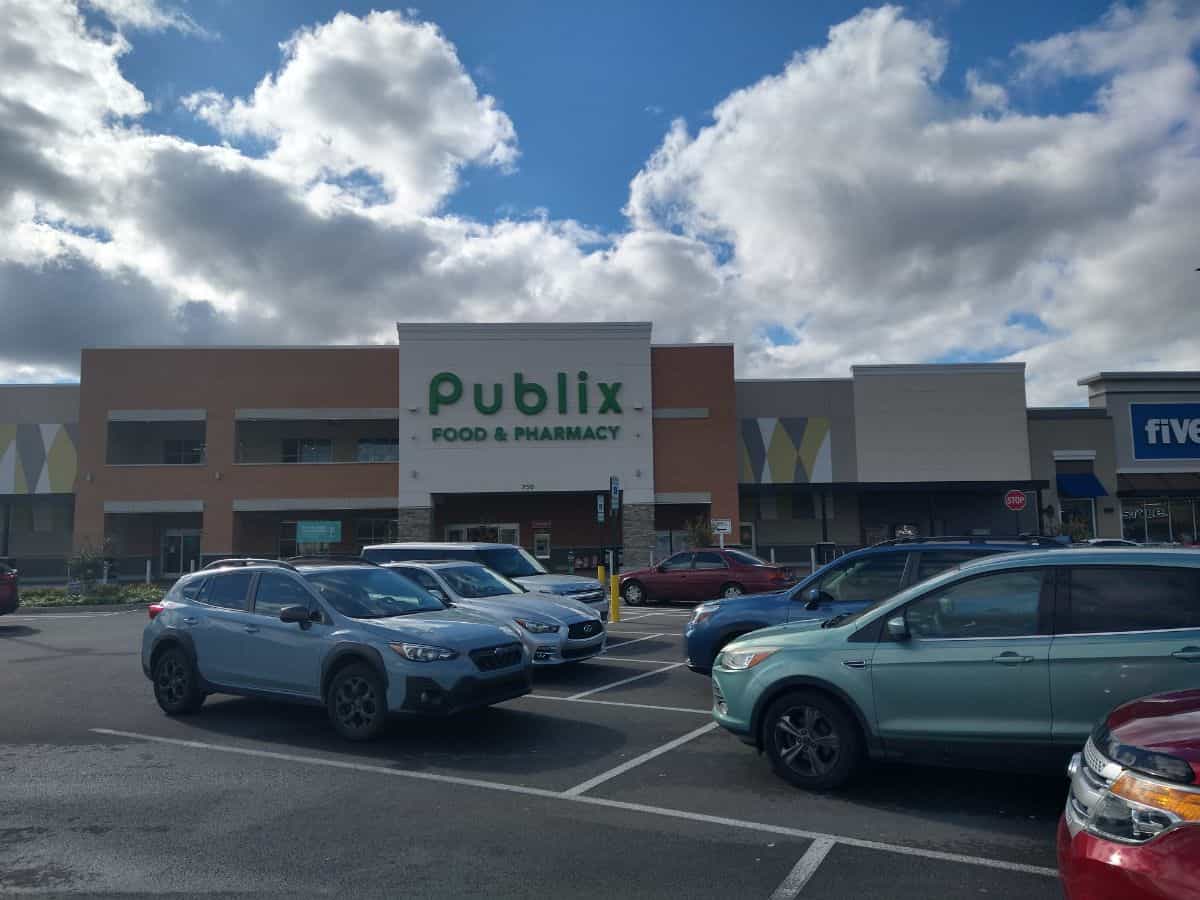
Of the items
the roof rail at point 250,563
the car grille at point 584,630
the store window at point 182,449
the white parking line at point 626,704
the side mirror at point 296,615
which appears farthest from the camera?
the store window at point 182,449

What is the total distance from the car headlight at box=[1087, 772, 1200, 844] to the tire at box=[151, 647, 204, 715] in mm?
8435

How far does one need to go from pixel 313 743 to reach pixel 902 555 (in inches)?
232

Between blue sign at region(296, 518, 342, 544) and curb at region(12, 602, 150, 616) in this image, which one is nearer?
curb at region(12, 602, 150, 616)

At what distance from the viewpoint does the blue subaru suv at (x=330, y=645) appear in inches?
303

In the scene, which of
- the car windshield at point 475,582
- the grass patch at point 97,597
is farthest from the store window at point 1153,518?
the grass patch at point 97,597

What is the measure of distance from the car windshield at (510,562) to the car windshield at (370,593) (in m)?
5.25

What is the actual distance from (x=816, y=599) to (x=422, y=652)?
151 inches

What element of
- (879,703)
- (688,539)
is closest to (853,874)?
(879,703)

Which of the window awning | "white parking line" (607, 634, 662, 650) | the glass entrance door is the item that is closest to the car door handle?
"white parking line" (607, 634, 662, 650)

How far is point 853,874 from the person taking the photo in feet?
15.9

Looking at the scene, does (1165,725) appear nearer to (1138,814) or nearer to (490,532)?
(1138,814)

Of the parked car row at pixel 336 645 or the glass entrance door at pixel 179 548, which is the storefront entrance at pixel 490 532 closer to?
the glass entrance door at pixel 179 548

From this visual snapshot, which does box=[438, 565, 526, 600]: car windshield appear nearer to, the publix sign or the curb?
the curb

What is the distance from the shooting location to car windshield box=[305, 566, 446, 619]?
8.52 metres
